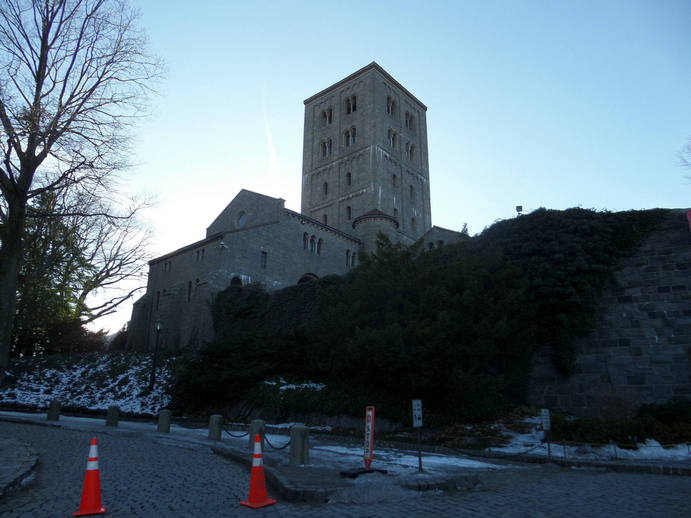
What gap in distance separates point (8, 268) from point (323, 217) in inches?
1755

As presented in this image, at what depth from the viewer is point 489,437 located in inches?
539

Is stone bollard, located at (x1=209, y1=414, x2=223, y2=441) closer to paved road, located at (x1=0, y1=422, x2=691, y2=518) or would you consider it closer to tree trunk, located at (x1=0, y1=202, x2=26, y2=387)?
paved road, located at (x1=0, y1=422, x2=691, y2=518)

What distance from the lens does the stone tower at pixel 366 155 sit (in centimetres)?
5366

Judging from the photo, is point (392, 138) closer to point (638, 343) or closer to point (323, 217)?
point (323, 217)

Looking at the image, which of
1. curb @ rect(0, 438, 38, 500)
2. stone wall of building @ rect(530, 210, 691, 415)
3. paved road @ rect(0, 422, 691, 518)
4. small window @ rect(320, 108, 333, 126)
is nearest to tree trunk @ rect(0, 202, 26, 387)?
curb @ rect(0, 438, 38, 500)

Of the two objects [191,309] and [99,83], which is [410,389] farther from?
[191,309]

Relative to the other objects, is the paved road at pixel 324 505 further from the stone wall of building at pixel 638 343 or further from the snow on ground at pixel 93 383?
the snow on ground at pixel 93 383

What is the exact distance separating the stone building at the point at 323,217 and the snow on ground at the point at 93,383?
362cm

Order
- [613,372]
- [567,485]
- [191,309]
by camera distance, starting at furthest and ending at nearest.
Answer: [191,309]
[613,372]
[567,485]

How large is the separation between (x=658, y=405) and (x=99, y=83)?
19169 mm

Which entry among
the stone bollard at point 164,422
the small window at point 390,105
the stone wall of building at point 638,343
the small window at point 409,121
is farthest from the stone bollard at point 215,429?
the small window at point 409,121

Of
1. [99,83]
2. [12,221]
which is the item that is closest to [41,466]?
[12,221]

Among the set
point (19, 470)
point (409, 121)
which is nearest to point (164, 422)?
point (19, 470)

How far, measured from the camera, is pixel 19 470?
688 centimetres
